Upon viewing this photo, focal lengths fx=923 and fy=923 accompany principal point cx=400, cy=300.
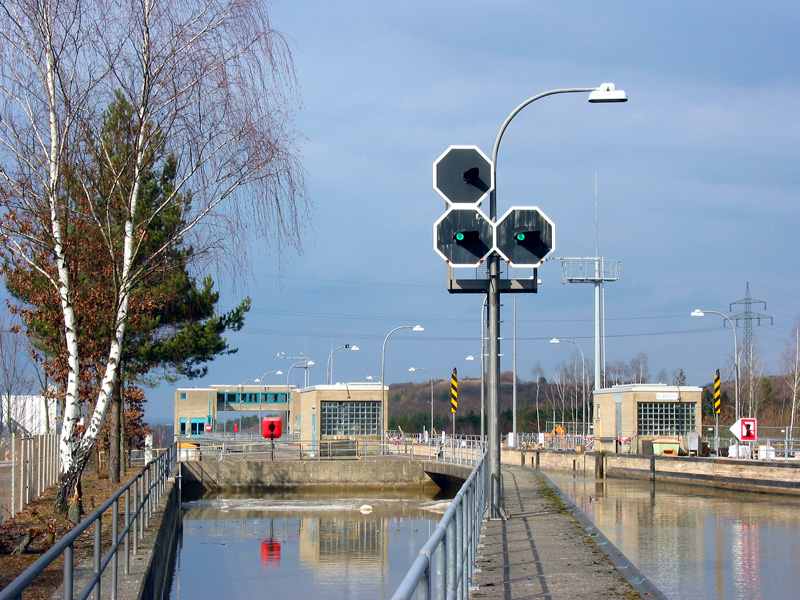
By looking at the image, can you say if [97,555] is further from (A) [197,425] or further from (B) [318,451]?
(A) [197,425]

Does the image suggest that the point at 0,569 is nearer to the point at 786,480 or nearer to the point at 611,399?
the point at 786,480

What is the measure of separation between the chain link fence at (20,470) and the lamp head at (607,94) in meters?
11.4

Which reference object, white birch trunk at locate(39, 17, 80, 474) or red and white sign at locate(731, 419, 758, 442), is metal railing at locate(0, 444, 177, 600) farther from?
red and white sign at locate(731, 419, 758, 442)

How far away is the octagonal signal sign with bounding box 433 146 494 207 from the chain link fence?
876cm

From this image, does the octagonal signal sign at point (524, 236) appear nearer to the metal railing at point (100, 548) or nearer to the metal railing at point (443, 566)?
the metal railing at point (443, 566)

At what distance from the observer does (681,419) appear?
2020 inches

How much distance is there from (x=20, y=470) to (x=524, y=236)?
437 inches

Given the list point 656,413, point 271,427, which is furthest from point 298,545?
point 656,413

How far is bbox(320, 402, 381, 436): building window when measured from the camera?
55.5 metres

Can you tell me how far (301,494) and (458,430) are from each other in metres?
70.1

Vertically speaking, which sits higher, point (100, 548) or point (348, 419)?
point (100, 548)

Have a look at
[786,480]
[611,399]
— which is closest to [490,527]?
[786,480]

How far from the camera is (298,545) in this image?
81.5 ft

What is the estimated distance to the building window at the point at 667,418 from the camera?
5097 cm
